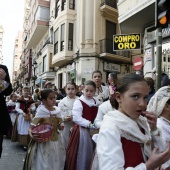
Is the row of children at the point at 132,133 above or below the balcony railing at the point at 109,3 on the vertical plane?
below

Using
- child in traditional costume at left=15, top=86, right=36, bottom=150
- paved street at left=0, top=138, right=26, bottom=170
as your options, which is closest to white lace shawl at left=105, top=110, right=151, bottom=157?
paved street at left=0, top=138, right=26, bottom=170

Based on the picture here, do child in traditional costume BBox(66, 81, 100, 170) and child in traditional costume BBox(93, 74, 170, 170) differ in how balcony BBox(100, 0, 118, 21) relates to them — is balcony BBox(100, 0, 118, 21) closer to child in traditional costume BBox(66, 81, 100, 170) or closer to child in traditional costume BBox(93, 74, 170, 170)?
child in traditional costume BBox(66, 81, 100, 170)

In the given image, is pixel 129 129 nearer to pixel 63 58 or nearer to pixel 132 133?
pixel 132 133

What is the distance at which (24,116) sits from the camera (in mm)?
7582

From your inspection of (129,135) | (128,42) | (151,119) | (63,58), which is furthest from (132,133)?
(63,58)

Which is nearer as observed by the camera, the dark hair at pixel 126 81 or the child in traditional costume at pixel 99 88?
the dark hair at pixel 126 81

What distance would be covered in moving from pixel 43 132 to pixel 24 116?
372 centimetres

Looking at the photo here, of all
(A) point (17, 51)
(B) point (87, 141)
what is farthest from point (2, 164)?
(A) point (17, 51)

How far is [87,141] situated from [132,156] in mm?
2662

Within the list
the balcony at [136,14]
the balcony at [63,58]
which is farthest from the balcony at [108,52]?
the balcony at [136,14]

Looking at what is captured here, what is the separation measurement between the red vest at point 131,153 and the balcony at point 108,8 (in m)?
18.6

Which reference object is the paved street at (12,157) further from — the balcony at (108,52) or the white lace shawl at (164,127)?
the balcony at (108,52)

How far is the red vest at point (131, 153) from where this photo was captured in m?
1.64

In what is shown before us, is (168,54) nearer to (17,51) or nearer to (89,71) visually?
(89,71)
